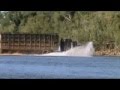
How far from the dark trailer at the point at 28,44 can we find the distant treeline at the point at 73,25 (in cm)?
311

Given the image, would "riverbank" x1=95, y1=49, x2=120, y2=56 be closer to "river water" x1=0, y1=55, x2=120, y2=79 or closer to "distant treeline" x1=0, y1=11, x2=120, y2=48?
"distant treeline" x1=0, y1=11, x2=120, y2=48

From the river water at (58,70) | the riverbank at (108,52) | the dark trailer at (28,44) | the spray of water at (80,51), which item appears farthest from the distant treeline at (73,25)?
the river water at (58,70)

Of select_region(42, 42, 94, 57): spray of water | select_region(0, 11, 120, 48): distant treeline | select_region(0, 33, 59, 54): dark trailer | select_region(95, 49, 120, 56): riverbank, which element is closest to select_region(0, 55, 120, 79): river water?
select_region(0, 11, 120, 48): distant treeline

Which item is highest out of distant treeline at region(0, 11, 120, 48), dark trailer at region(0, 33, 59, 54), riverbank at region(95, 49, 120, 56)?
distant treeline at region(0, 11, 120, 48)

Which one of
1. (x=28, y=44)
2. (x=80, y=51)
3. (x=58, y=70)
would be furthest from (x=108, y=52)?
(x=58, y=70)

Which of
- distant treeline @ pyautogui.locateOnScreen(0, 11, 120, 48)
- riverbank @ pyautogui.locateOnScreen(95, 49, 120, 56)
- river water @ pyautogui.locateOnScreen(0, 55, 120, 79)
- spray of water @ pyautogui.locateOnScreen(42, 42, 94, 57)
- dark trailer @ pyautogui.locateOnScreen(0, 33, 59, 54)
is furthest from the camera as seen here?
dark trailer @ pyautogui.locateOnScreen(0, 33, 59, 54)

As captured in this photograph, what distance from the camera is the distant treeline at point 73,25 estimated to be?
65.9 m

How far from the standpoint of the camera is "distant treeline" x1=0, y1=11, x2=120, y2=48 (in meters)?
65.9

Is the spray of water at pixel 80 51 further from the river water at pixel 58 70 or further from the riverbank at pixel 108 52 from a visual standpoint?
the river water at pixel 58 70

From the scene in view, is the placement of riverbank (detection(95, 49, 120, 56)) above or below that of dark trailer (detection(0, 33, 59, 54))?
below

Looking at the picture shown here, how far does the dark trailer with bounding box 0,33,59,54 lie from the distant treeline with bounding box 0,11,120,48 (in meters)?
3.11

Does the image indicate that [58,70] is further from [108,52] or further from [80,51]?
[108,52]

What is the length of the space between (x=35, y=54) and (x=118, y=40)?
10.7 m

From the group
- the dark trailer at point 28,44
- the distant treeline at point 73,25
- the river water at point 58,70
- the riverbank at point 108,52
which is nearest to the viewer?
the river water at point 58,70
